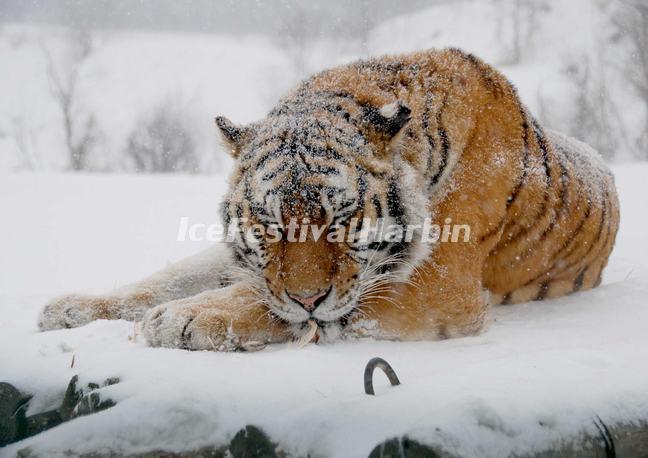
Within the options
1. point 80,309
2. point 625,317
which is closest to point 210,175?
point 80,309

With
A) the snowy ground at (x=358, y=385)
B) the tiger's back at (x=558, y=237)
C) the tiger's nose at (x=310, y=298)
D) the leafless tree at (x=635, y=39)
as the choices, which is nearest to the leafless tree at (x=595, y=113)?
the leafless tree at (x=635, y=39)

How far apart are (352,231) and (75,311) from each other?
128 centimetres

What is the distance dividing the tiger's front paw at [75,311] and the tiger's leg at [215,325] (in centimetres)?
54

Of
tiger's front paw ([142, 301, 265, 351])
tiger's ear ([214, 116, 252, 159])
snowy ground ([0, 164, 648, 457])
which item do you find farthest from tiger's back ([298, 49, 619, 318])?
tiger's front paw ([142, 301, 265, 351])

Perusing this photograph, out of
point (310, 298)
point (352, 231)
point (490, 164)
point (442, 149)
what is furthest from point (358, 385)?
point (490, 164)

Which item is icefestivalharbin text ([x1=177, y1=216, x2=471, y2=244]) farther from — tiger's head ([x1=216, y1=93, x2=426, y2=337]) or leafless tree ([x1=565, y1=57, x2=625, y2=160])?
leafless tree ([x1=565, y1=57, x2=625, y2=160])

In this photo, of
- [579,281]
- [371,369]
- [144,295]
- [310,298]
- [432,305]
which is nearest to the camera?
[371,369]

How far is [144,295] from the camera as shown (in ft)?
8.70

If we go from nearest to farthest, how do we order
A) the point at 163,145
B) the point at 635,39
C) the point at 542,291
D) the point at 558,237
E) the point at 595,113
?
the point at 558,237, the point at 542,291, the point at 635,39, the point at 595,113, the point at 163,145

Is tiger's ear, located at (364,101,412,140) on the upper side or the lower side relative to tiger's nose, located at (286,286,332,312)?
upper

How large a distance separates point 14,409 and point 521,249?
208 cm

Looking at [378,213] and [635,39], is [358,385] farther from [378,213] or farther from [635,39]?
[635,39]

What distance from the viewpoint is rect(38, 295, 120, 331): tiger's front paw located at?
2.46 m

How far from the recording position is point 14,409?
1583mm
